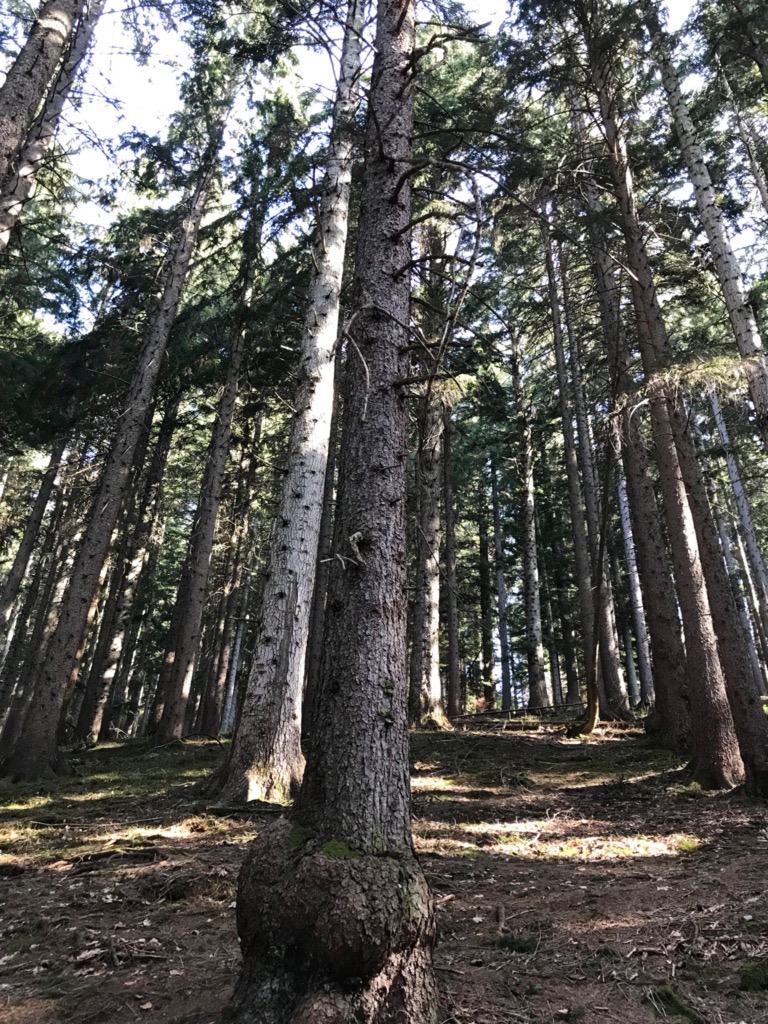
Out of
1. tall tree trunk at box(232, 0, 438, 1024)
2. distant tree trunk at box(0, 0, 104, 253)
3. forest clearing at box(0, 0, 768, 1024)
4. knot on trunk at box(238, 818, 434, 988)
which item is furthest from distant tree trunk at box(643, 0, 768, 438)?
distant tree trunk at box(0, 0, 104, 253)

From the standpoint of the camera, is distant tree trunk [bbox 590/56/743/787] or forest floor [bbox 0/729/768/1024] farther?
distant tree trunk [bbox 590/56/743/787]

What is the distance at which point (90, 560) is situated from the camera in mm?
10797

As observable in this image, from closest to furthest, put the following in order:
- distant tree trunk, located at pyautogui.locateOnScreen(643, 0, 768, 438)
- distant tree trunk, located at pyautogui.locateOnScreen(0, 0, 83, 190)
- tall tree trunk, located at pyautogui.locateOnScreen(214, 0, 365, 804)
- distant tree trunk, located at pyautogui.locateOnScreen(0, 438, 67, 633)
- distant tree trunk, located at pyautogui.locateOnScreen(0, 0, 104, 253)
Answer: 1. tall tree trunk, located at pyautogui.locateOnScreen(214, 0, 365, 804)
2. distant tree trunk, located at pyautogui.locateOnScreen(0, 0, 83, 190)
3. distant tree trunk, located at pyautogui.locateOnScreen(0, 0, 104, 253)
4. distant tree trunk, located at pyautogui.locateOnScreen(643, 0, 768, 438)
5. distant tree trunk, located at pyautogui.locateOnScreen(0, 438, 67, 633)

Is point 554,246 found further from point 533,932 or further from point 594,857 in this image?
point 533,932

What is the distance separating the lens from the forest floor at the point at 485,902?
320cm

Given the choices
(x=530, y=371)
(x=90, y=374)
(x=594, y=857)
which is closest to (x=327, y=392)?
(x=594, y=857)

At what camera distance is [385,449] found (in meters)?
3.70

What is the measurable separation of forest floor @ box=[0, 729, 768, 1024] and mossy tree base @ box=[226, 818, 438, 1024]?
477 millimetres

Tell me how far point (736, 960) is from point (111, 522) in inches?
429

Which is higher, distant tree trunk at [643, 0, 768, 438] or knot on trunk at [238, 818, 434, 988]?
distant tree trunk at [643, 0, 768, 438]

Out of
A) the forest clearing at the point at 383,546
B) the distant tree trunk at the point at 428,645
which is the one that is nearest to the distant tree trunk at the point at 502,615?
the forest clearing at the point at 383,546

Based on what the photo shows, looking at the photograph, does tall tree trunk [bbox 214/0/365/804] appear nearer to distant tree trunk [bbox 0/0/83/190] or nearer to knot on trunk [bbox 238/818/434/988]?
distant tree trunk [bbox 0/0/83/190]

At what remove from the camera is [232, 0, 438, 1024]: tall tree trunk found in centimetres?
253

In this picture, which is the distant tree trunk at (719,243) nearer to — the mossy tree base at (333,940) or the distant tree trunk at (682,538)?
the distant tree trunk at (682,538)
